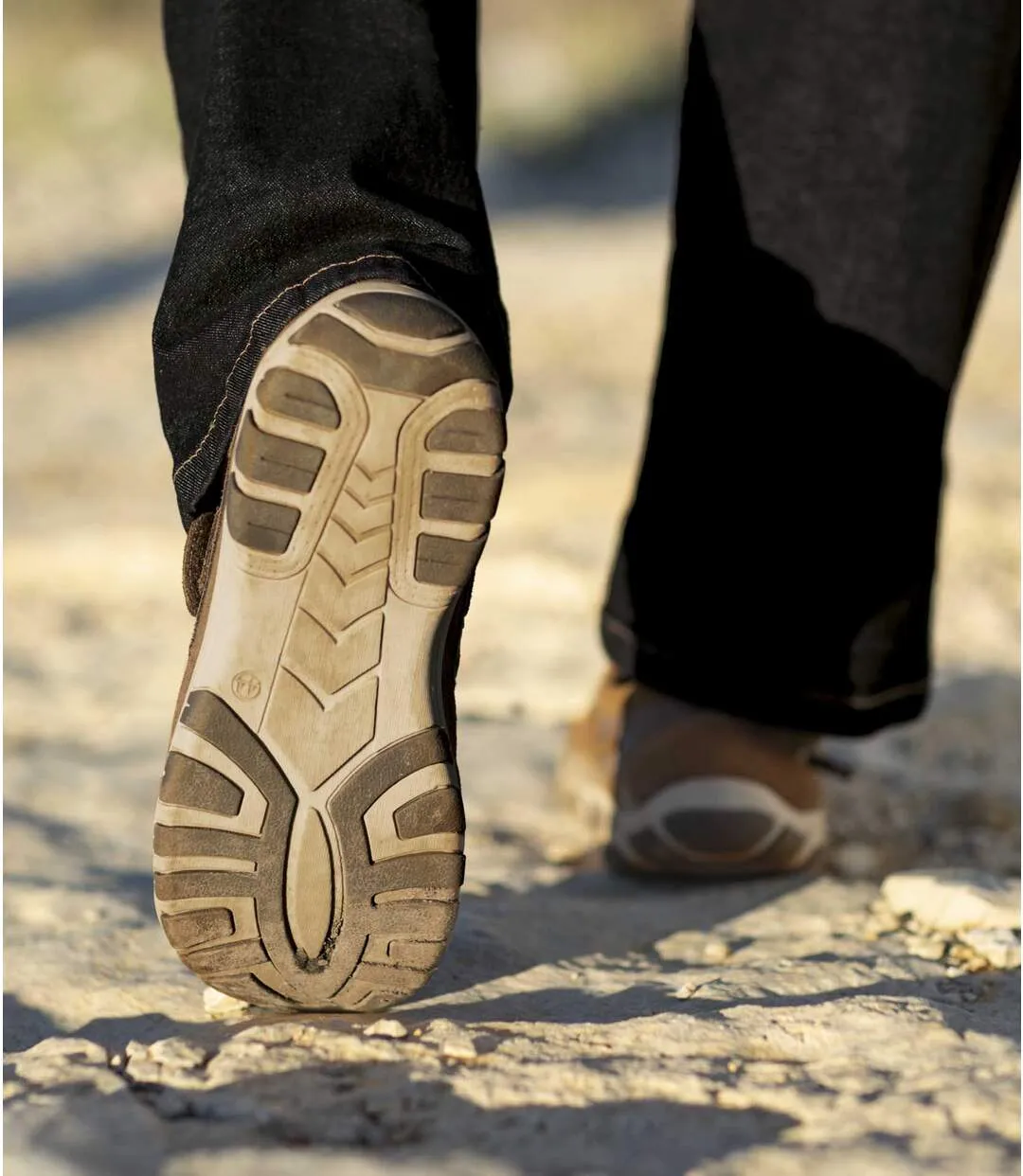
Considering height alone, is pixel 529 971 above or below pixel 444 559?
below

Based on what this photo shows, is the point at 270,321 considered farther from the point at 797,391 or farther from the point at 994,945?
the point at 994,945

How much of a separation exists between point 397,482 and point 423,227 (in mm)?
175

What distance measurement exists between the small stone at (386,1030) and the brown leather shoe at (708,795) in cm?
53

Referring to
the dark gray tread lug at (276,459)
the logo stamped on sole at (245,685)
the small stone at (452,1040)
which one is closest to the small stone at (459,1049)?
the small stone at (452,1040)

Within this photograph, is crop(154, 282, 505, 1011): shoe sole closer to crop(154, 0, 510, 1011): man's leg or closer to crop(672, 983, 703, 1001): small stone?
crop(154, 0, 510, 1011): man's leg

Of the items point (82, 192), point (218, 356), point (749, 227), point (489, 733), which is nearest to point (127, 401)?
point (489, 733)

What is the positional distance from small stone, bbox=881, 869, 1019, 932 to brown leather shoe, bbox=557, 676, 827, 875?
162mm

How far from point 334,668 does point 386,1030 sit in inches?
9.8

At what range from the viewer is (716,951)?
4.16 feet

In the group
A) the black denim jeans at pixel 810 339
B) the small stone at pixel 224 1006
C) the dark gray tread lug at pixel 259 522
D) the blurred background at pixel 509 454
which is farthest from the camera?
the blurred background at pixel 509 454

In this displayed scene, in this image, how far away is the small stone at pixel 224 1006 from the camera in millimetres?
1077

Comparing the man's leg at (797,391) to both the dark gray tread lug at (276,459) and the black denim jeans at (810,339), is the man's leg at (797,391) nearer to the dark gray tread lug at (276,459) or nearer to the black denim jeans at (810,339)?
the black denim jeans at (810,339)

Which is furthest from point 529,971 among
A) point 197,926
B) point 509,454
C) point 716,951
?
point 509,454

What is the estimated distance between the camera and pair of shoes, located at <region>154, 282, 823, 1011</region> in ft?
3.03
